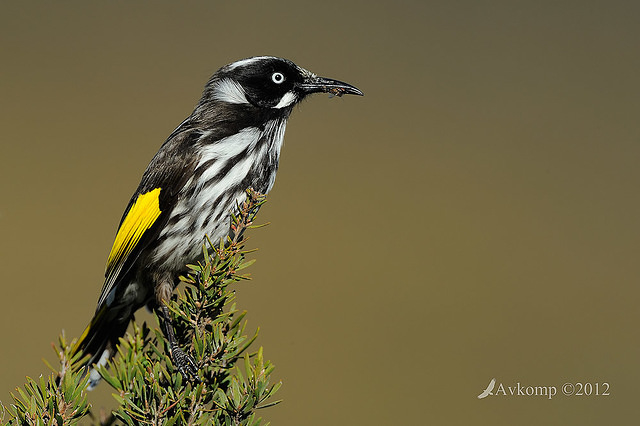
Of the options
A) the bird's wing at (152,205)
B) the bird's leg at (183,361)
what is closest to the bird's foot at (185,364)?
the bird's leg at (183,361)

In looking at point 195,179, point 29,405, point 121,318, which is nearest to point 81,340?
point 121,318

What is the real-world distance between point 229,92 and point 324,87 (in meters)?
0.34

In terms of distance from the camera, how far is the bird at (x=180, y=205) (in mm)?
1871

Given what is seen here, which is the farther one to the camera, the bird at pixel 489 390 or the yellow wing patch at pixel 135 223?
the bird at pixel 489 390

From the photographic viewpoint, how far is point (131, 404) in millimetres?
1072

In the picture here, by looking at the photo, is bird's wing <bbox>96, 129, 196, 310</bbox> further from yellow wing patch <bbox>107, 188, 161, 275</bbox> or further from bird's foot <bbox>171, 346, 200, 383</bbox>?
bird's foot <bbox>171, 346, 200, 383</bbox>

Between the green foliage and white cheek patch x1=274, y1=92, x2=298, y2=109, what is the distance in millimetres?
846

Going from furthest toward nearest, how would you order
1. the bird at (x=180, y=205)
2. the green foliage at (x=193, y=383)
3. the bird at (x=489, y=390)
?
the bird at (x=489, y=390) → the bird at (x=180, y=205) → the green foliage at (x=193, y=383)

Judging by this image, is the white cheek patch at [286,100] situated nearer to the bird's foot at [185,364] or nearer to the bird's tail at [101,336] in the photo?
the bird's tail at [101,336]

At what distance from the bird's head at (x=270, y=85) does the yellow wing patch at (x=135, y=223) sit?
1.47ft

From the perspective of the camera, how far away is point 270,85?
213 cm

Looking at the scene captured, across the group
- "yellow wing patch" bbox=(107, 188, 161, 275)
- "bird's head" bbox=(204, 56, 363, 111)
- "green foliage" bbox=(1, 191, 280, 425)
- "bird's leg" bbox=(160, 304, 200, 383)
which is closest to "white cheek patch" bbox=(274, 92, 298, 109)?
"bird's head" bbox=(204, 56, 363, 111)

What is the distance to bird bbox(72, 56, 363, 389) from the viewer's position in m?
1.87

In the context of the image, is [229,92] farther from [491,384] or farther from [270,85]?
[491,384]
